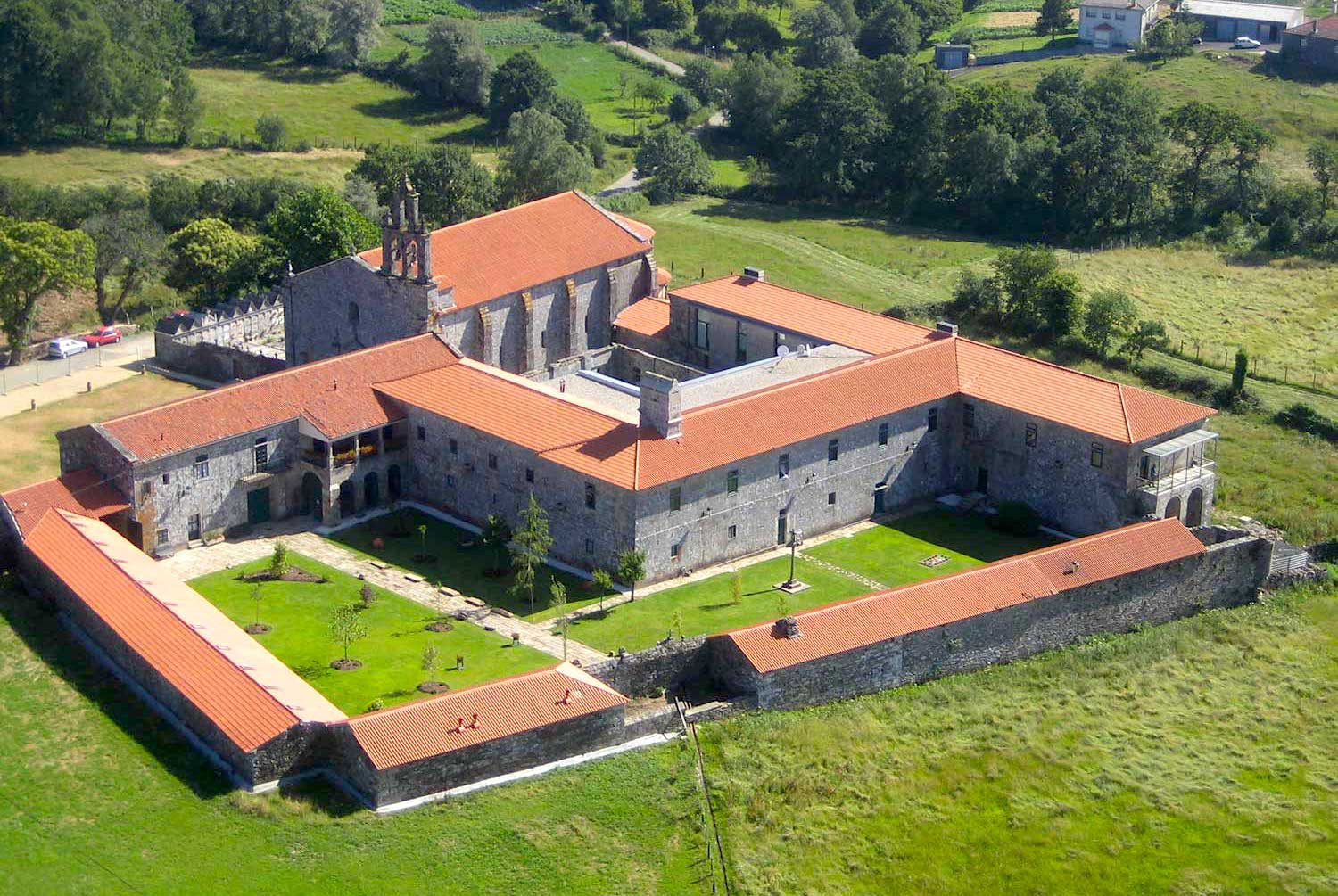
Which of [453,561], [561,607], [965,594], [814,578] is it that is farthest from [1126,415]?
[453,561]

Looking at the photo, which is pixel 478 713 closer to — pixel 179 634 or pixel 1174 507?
pixel 179 634

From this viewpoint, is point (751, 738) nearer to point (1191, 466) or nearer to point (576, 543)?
point (576, 543)

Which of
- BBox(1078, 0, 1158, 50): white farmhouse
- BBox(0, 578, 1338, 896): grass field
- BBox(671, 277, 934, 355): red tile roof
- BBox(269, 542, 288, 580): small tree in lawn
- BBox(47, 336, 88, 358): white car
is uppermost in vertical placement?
BBox(1078, 0, 1158, 50): white farmhouse

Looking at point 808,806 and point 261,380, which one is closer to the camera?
point 808,806

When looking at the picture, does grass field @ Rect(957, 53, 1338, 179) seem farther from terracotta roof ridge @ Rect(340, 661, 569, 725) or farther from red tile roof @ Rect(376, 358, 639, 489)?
terracotta roof ridge @ Rect(340, 661, 569, 725)

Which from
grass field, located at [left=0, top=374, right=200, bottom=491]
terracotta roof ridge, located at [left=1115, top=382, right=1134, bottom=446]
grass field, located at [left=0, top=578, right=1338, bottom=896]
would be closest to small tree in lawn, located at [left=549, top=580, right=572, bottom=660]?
grass field, located at [left=0, top=578, right=1338, bottom=896]
